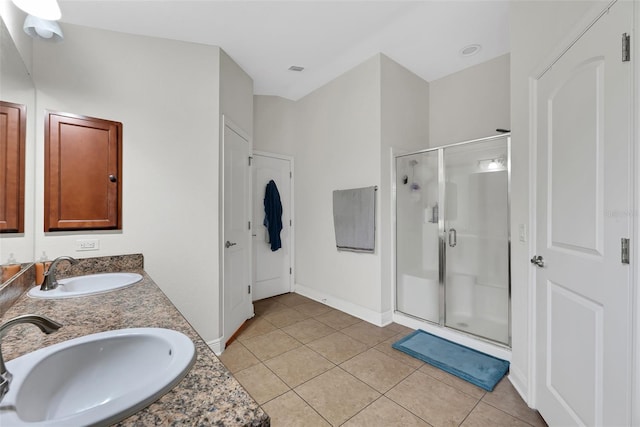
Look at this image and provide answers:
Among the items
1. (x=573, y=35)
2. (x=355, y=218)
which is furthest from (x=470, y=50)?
(x=355, y=218)

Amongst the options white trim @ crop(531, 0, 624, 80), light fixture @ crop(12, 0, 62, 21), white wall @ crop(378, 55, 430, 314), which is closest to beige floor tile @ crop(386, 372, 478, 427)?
white wall @ crop(378, 55, 430, 314)

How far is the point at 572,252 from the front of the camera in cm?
127

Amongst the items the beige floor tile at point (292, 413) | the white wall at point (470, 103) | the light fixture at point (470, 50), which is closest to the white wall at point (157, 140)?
the beige floor tile at point (292, 413)

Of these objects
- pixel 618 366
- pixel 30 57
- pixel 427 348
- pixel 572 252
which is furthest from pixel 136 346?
pixel 427 348

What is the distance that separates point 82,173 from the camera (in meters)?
1.81

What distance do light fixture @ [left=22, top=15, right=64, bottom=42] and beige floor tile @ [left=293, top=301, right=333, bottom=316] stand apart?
305 centimetres

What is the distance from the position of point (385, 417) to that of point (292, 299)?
220 cm

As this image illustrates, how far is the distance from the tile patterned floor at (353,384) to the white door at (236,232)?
0.83ft

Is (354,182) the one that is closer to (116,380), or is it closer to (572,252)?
(572,252)

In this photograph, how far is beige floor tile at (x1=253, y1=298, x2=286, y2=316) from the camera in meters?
3.25

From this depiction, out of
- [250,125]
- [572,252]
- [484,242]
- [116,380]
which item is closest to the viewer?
[116,380]

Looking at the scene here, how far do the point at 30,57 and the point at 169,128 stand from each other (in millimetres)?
802

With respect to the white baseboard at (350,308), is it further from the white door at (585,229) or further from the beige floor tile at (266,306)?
the white door at (585,229)

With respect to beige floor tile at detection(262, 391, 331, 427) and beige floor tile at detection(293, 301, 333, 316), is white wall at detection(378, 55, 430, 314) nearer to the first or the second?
beige floor tile at detection(293, 301, 333, 316)
